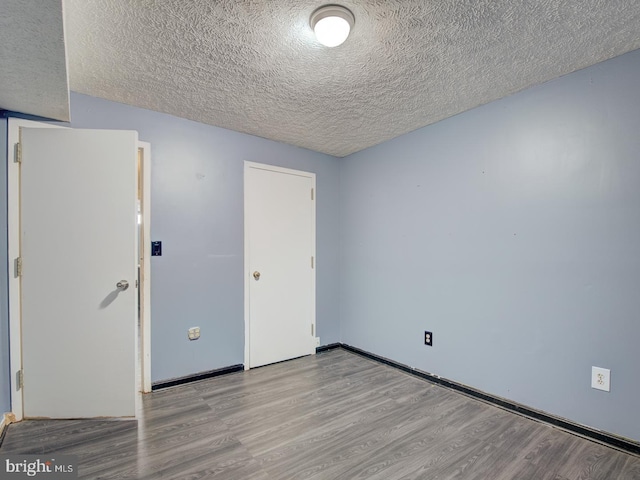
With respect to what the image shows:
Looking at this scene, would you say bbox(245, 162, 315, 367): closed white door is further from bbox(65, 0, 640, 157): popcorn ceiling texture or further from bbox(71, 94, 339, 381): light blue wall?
bbox(65, 0, 640, 157): popcorn ceiling texture

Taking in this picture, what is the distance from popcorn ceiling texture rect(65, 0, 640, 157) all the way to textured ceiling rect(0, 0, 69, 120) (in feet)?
0.72

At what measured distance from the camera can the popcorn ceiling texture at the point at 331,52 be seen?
1433 mm

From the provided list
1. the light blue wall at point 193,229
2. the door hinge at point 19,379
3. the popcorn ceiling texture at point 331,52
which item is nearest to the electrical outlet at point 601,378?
the popcorn ceiling texture at point 331,52

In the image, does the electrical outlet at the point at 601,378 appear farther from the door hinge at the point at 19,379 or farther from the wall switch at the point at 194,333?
the door hinge at the point at 19,379

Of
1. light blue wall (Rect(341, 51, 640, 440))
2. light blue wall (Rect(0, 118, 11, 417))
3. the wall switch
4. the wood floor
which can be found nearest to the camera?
the wood floor

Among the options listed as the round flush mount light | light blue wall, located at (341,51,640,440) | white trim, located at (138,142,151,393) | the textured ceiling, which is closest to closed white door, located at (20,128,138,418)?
the textured ceiling

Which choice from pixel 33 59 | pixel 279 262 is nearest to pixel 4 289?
pixel 33 59

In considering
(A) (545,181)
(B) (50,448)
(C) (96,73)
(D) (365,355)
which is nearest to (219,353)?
(B) (50,448)

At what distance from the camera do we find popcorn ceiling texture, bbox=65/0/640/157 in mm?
1433

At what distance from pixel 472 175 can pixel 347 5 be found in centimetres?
163

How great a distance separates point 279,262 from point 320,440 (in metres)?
1.72

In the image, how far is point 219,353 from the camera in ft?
9.25

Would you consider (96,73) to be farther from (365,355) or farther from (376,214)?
(365,355)

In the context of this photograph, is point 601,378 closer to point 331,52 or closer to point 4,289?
point 331,52
